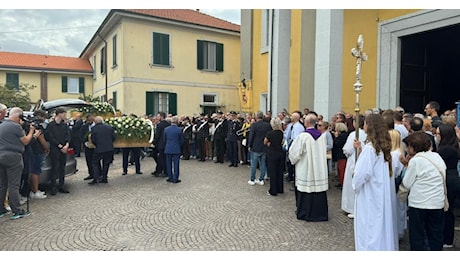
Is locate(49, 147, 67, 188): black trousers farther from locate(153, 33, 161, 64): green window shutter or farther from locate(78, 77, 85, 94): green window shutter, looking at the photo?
locate(78, 77, 85, 94): green window shutter

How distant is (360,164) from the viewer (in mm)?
4602

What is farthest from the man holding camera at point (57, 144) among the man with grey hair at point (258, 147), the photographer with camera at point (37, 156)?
the man with grey hair at point (258, 147)

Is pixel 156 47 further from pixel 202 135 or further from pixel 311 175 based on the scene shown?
pixel 311 175

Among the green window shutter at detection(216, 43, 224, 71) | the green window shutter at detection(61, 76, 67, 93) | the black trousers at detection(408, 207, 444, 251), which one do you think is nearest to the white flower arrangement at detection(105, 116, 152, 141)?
the black trousers at detection(408, 207, 444, 251)

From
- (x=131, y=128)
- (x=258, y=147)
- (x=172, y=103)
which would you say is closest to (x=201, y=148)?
(x=131, y=128)

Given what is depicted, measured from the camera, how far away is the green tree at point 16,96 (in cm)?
2736

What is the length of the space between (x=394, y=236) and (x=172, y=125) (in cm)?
636

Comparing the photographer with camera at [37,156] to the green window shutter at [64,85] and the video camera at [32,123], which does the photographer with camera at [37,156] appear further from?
the green window shutter at [64,85]

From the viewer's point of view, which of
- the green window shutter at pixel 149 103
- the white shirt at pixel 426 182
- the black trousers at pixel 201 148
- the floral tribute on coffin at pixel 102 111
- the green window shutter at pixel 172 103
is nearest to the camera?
the white shirt at pixel 426 182

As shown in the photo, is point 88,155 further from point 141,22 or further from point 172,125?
point 141,22

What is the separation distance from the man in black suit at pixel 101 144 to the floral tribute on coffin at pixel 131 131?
0.30 metres

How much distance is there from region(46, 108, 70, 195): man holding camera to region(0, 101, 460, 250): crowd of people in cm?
2

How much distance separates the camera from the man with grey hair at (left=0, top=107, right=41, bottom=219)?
6.26 metres

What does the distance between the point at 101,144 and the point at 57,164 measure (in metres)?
1.21
